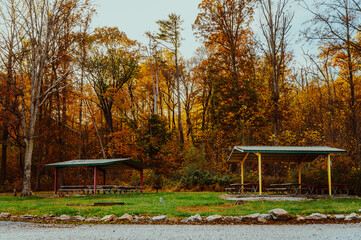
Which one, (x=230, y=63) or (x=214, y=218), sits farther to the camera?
(x=230, y=63)

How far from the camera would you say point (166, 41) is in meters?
32.3

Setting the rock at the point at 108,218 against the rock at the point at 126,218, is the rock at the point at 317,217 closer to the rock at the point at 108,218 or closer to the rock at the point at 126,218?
the rock at the point at 126,218

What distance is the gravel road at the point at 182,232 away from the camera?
6570 mm

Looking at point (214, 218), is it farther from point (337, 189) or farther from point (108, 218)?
point (337, 189)

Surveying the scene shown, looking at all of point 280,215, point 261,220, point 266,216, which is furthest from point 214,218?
point 280,215

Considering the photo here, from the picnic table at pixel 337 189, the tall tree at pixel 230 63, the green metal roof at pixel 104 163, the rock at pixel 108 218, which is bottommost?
the picnic table at pixel 337 189

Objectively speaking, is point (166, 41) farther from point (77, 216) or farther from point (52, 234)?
point (52, 234)

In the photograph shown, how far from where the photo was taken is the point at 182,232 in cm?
710

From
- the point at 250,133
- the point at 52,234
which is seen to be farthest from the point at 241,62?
the point at 52,234

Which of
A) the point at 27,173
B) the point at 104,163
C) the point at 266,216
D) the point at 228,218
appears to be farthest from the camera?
the point at 104,163

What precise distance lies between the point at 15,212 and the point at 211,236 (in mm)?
7322

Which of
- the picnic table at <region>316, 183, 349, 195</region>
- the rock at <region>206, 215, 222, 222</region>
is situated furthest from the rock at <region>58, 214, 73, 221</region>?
the picnic table at <region>316, 183, 349, 195</region>

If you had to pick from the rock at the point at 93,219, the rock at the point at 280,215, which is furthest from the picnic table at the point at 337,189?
the rock at the point at 93,219

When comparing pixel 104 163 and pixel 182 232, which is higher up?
pixel 104 163
